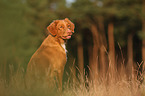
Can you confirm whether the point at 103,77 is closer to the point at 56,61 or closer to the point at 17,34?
the point at 56,61

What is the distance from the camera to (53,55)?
4.85 m

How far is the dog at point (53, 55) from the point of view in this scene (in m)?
4.65

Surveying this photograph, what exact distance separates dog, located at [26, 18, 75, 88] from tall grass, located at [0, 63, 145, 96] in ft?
0.91

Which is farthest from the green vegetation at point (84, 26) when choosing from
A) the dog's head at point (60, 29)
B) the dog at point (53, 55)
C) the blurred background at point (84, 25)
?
the dog at point (53, 55)

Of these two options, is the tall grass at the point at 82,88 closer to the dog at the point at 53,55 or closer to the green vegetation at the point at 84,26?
the dog at the point at 53,55

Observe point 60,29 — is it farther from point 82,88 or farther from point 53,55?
point 82,88

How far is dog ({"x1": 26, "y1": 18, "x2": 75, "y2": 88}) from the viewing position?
183 inches

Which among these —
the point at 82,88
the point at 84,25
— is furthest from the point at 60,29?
the point at 84,25

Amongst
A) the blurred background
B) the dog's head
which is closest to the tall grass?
the dog's head

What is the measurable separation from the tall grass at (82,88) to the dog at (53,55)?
28 cm

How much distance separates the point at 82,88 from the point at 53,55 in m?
0.87

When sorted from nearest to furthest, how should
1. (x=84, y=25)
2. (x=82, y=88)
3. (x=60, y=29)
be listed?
(x=82, y=88), (x=60, y=29), (x=84, y=25)

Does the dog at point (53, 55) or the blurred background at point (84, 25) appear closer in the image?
the dog at point (53, 55)

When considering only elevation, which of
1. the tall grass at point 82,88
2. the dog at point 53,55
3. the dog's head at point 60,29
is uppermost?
the dog's head at point 60,29
